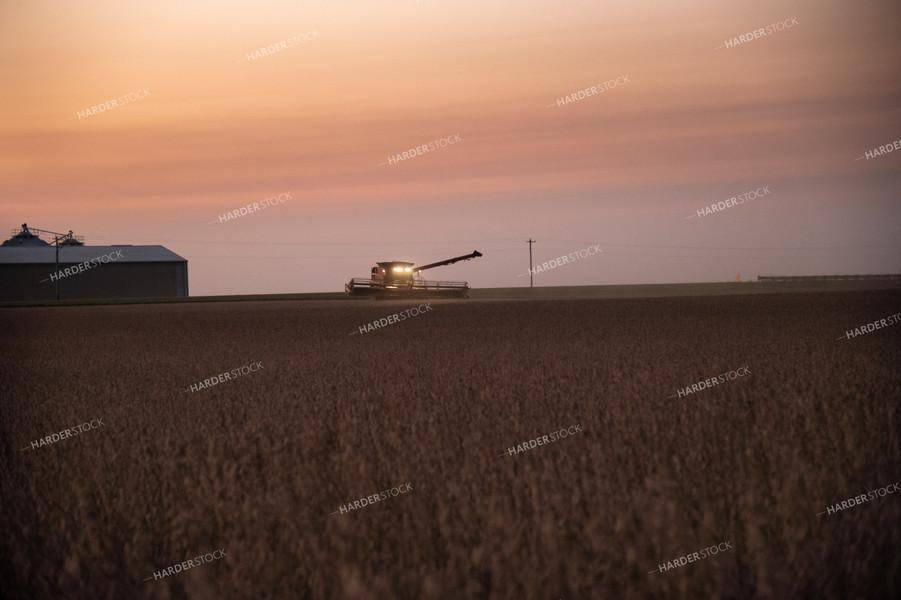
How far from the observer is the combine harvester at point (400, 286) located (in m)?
51.8

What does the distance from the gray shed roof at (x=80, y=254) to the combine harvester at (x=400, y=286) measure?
3319cm

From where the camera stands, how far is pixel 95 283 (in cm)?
7581

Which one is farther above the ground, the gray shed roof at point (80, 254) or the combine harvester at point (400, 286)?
the gray shed roof at point (80, 254)

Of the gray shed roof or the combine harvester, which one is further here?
the gray shed roof

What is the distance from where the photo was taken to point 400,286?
171ft

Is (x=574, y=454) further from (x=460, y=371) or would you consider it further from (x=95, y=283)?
(x=95, y=283)

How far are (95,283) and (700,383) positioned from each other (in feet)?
250

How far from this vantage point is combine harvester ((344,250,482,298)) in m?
51.8

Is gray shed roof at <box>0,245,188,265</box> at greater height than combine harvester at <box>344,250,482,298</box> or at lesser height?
greater

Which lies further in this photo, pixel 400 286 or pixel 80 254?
pixel 80 254

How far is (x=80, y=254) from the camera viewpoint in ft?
265

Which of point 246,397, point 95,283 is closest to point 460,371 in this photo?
point 246,397

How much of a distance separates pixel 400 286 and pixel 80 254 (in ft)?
144

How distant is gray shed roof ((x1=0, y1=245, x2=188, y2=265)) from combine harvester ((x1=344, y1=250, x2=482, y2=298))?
3319cm
